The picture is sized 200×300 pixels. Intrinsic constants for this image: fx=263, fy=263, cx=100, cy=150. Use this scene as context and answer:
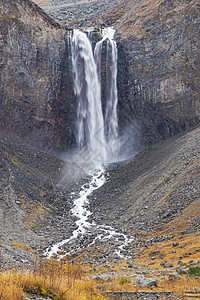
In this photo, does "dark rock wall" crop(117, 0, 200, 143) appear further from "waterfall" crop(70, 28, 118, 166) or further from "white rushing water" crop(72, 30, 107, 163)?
"white rushing water" crop(72, 30, 107, 163)

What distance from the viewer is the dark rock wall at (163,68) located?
128ft

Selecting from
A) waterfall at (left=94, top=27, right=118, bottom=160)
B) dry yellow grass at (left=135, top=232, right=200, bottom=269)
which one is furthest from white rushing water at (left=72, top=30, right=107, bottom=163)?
dry yellow grass at (left=135, top=232, right=200, bottom=269)

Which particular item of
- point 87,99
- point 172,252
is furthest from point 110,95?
point 172,252

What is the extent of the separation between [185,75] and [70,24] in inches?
1337

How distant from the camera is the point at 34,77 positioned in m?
40.3

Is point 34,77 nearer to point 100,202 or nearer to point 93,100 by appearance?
point 93,100

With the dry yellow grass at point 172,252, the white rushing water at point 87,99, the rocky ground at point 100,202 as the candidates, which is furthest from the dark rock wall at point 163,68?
the dry yellow grass at point 172,252

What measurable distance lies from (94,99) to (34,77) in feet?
33.5

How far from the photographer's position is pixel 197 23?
Answer: 38500mm

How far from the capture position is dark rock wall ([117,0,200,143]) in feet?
128

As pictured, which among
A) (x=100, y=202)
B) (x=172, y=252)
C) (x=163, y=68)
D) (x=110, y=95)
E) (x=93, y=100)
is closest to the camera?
(x=172, y=252)

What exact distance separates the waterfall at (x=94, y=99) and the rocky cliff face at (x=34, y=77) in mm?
1722

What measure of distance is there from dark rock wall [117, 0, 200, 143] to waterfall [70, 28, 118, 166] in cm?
210

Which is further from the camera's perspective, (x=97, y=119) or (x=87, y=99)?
(x=97, y=119)
